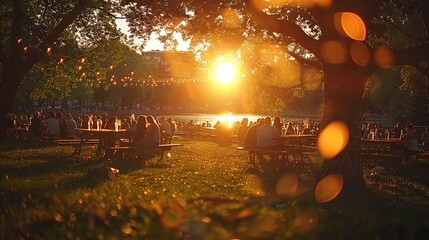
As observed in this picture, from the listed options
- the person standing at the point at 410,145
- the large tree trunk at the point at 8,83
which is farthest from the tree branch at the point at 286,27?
the large tree trunk at the point at 8,83

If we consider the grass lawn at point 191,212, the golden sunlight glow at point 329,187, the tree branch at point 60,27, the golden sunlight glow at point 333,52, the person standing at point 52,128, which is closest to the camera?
the grass lawn at point 191,212

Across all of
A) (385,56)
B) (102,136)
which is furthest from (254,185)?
(102,136)

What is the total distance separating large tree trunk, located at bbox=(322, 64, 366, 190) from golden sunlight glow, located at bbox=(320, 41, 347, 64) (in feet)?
0.57

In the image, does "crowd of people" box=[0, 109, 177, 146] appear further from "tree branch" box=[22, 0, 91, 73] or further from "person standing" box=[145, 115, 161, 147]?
"tree branch" box=[22, 0, 91, 73]

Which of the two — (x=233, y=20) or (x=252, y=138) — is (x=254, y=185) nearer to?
(x=252, y=138)

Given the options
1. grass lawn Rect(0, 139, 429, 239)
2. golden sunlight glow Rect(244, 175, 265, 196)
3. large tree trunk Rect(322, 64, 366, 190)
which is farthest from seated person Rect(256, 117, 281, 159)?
large tree trunk Rect(322, 64, 366, 190)

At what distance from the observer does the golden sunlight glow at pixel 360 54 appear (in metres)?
12.2

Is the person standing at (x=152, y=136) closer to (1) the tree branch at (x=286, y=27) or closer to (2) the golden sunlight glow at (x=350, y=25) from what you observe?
(1) the tree branch at (x=286, y=27)

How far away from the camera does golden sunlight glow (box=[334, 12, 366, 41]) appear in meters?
12.1

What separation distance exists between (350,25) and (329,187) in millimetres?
4123

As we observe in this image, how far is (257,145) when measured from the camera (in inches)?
696

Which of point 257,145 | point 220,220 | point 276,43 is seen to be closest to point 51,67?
point 276,43

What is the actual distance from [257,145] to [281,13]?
6.82 m

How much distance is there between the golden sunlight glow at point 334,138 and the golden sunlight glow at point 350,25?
2223 mm
